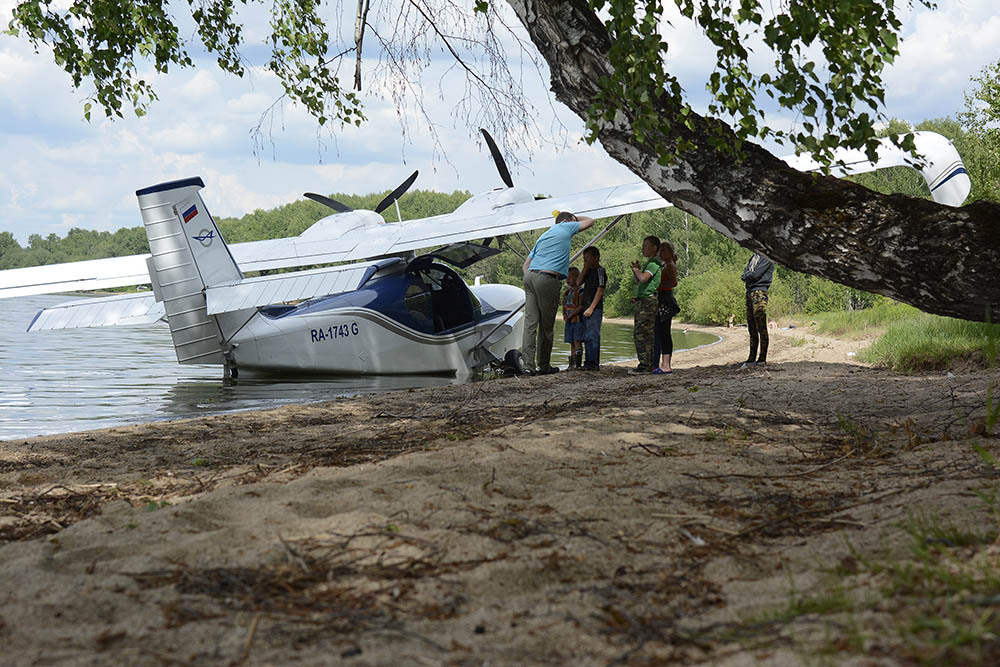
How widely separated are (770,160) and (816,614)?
357 cm

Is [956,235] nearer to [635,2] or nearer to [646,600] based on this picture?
[635,2]

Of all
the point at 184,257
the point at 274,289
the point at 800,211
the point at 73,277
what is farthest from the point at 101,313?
the point at 800,211

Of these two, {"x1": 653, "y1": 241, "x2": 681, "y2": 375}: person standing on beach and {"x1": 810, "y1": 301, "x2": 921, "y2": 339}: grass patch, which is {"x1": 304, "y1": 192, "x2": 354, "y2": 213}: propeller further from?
{"x1": 810, "y1": 301, "x2": 921, "y2": 339}: grass patch

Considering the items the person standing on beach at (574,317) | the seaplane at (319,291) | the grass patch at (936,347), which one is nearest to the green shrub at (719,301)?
the seaplane at (319,291)

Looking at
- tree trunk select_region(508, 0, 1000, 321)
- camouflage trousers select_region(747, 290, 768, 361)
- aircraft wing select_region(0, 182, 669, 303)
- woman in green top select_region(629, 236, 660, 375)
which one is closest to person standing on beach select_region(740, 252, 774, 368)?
camouflage trousers select_region(747, 290, 768, 361)

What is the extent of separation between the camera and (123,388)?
12.4 metres

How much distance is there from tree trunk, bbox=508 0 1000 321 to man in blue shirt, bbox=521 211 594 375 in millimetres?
5815

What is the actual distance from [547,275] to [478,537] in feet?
27.5

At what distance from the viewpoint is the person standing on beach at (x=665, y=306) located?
34.7 ft

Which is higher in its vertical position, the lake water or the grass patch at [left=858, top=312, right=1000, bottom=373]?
the lake water

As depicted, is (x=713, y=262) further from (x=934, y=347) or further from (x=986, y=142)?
(x=934, y=347)

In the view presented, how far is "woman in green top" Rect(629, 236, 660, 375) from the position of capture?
10.5 m

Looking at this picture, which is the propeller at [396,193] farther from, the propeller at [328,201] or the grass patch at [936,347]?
the grass patch at [936,347]

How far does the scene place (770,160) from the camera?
490cm
